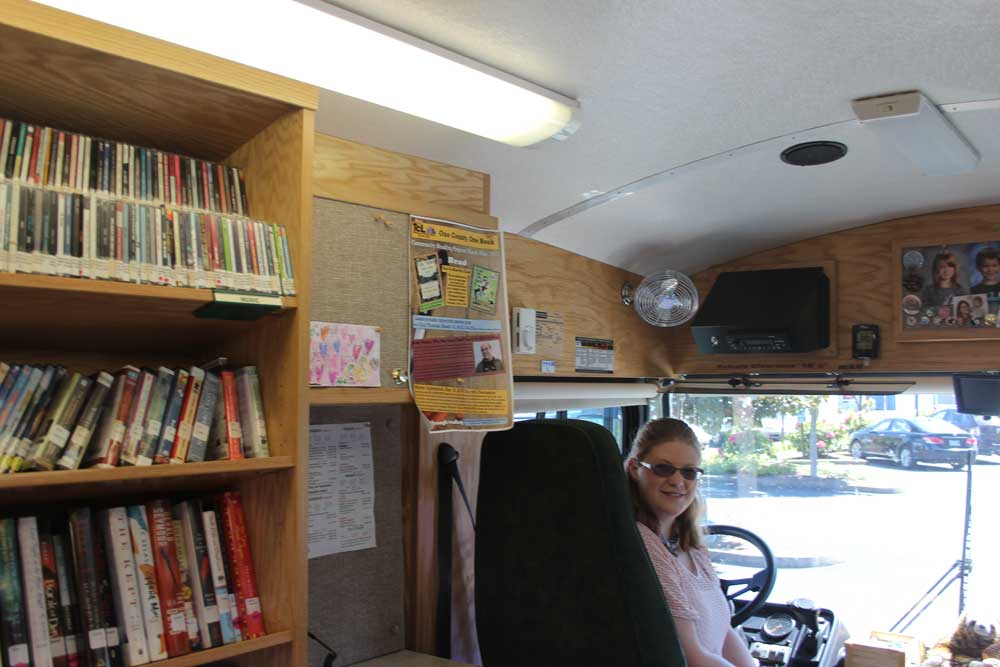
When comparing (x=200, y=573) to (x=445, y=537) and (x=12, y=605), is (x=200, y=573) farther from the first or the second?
(x=445, y=537)

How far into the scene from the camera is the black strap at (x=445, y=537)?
217 centimetres

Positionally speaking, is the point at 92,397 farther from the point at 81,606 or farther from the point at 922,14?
the point at 922,14

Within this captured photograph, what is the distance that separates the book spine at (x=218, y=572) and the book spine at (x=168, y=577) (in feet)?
0.21

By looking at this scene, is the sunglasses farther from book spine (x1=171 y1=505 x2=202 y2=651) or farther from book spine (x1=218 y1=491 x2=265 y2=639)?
book spine (x1=171 y1=505 x2=202 y2=651)

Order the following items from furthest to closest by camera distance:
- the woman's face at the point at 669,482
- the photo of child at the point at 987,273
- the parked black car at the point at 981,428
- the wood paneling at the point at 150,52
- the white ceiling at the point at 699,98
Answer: the parked black car at the point at 981,428 < the photo of child at the point at 987,273 < the woman's face at the point at 669,482 < the white ceiling at the point at 699,98 < the wood paneling at the point at 150,52

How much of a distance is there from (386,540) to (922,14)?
1810 mm

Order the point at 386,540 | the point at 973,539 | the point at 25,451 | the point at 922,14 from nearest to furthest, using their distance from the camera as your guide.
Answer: the point at 25,451 < the point at 922,14 < the point at 386,540 < the point at 973,539

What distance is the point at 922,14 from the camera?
1.65 metres

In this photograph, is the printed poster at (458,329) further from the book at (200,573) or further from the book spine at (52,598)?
the book spine at (52,598)

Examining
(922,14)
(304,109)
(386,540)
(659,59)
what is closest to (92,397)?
(304,109)

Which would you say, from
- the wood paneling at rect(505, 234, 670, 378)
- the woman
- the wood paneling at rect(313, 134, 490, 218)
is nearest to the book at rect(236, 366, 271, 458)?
the wood paneling at rect(313, 134, 490, 218)

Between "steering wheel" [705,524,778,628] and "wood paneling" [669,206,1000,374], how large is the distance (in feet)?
2.98

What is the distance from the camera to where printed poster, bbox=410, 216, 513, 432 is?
1875 millimetres

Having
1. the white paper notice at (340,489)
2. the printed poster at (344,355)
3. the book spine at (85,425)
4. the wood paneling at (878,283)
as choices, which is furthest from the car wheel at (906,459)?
the book spine at (85,425)
